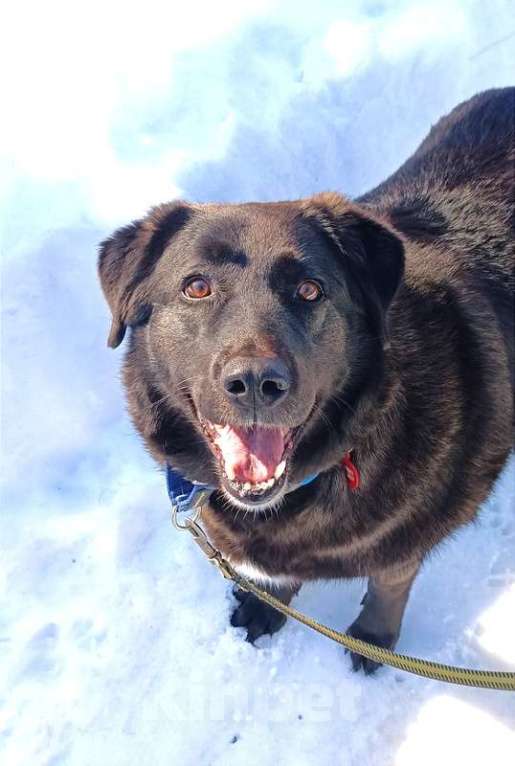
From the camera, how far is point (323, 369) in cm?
187

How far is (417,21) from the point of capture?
444 cm

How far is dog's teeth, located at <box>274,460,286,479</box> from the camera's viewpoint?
1822mm

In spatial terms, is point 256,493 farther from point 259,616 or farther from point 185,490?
point 259,616

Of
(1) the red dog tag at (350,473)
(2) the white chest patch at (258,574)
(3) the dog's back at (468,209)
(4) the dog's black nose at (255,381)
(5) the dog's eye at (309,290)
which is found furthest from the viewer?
(3) the dog's back at (468,209)

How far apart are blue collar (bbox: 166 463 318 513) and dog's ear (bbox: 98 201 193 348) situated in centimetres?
46

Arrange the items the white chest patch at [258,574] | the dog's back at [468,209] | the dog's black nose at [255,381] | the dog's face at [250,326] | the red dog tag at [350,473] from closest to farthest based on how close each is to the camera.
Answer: the dog's black nose at [255,381] < the dog's face at [250,326] < the red dog tag at [350,473] < the white chest patch at [258,574] < the dog's back at [468,209]

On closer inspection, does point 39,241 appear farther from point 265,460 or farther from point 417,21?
point 417,21

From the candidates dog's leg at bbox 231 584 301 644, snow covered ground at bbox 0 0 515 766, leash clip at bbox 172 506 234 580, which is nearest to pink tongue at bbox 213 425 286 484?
leash clip at bbox 172 506 234 580

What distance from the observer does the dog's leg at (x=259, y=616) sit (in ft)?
8.69

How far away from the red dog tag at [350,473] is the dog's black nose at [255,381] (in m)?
0.46

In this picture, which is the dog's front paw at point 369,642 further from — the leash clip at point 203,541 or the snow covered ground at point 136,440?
the leash clip at point 203,541

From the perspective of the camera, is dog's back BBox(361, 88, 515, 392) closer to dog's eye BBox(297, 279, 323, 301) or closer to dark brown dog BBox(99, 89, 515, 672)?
dark brown dog BBox(99, 89, 515, 672)

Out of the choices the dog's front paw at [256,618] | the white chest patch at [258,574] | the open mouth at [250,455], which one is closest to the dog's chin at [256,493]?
the open mouth at [250,455]

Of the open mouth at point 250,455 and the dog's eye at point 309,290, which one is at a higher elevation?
the dog's eye at point 309,290
